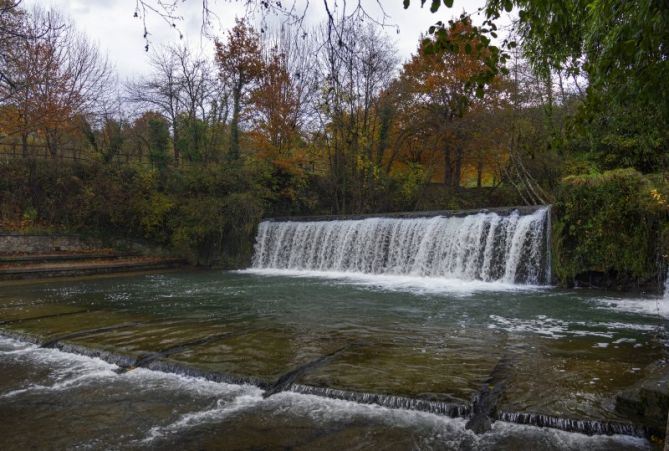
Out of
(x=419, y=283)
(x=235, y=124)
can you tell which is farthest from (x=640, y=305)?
(x=235, y=124)

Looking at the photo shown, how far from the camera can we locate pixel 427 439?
3082 millimetres

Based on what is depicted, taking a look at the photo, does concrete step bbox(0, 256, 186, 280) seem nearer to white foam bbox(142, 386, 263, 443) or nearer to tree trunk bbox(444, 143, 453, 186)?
white foam bbox(142, 386, 263, 443)

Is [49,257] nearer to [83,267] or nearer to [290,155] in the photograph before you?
[83,267]

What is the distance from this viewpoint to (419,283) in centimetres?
1182

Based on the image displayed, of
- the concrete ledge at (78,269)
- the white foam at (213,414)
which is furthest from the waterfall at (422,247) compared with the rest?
the white foam at (213,414)

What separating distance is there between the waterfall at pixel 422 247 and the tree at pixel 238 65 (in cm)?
644

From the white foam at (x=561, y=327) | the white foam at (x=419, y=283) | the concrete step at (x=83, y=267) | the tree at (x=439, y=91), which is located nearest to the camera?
the white foam at (x=561, y=327)

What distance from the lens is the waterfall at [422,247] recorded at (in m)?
11.6

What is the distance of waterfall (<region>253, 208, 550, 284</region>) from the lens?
11641 mm

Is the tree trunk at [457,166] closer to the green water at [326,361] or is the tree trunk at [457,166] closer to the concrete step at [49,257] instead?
the green water at [326,361]

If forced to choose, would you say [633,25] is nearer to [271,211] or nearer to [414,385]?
[414,385]

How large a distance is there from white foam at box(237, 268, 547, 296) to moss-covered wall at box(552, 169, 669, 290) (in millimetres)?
1037

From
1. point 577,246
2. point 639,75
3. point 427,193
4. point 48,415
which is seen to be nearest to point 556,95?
point 427,193

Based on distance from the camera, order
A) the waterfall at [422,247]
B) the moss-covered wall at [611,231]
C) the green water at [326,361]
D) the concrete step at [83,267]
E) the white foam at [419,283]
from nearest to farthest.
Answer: the green water at [326,361], the moss-covered wall at [611,231], the white foam at [419,283], the waterfall at [422,247], the concrete step at [83,267]
